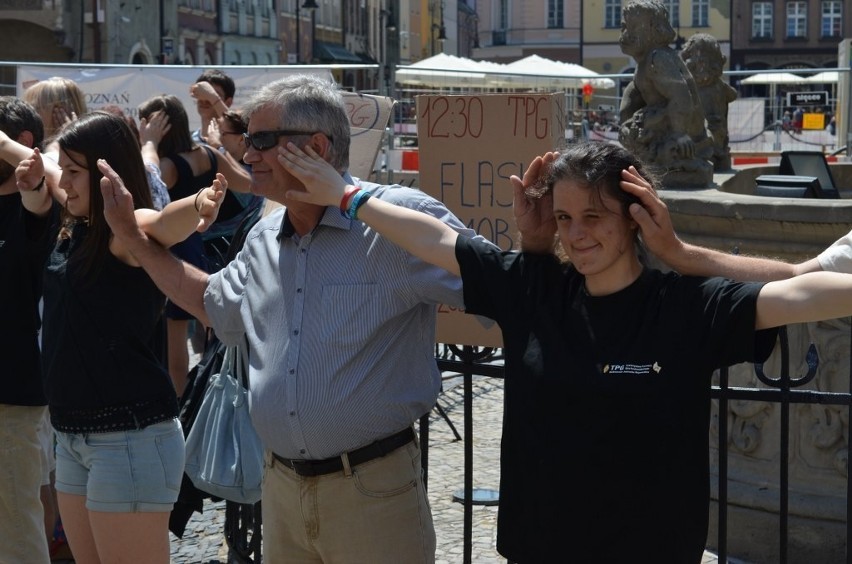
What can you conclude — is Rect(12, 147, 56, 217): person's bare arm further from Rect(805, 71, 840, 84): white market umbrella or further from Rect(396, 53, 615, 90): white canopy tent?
Rect(805, 71, 840, 84): white market umbrella

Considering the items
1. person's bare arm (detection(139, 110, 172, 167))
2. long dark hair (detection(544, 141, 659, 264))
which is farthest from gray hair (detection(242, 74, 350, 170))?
person's bare arm (detection(139, 110, 172, 167))

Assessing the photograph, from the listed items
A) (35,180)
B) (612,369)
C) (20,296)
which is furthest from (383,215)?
(20,296)

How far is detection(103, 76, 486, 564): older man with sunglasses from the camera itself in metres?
2.80

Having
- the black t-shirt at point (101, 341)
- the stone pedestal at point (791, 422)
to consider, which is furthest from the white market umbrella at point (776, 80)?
the black t-shirt at point (101, 341)

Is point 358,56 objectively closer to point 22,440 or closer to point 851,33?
point 851,33

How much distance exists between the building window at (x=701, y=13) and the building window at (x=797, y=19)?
5835 mm

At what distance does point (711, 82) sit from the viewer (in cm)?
831

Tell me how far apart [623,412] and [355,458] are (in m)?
0.73

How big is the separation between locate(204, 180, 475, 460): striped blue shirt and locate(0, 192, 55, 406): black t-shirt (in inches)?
53.0

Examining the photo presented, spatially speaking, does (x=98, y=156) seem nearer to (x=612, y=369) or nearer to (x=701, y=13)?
(x=612, y=369)

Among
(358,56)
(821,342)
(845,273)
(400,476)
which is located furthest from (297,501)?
(358,56)

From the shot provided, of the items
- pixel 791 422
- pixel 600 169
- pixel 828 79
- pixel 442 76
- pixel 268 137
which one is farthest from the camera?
pixel 442 76

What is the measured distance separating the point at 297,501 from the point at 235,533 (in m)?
1.50

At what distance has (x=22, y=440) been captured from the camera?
13.1 feet
